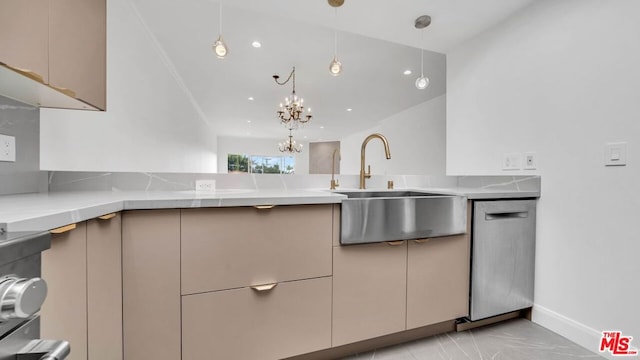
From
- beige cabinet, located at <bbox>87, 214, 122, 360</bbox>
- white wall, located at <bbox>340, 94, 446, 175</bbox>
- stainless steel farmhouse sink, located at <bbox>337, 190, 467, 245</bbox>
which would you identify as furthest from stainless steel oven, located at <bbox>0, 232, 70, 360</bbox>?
white wall, located at <bbox>340, 94, 446, 175</bbox>

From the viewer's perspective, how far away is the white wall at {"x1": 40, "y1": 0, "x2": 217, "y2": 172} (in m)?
1.45

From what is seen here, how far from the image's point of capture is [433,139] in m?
4.35

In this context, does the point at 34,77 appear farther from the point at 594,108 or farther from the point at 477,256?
the point at 594,108

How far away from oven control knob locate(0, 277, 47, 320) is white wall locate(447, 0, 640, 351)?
2.14 m

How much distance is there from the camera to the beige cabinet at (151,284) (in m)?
0.97

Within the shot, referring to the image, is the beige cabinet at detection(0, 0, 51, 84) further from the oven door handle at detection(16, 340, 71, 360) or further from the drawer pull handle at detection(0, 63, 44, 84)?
the oven door handle at detection(16, 340, 71, 360)

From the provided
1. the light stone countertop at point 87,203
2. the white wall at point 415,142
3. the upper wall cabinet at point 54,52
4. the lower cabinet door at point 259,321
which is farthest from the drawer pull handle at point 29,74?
the white wall at point 415,142

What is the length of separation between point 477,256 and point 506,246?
0.82 ft

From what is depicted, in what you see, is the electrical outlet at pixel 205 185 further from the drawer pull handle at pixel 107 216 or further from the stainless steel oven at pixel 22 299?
the stainless steel oven at pixel 22 299

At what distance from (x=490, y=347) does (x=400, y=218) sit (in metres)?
0.91

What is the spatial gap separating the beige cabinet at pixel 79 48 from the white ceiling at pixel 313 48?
919 mm

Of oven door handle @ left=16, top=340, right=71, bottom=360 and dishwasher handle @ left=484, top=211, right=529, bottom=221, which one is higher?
dishwasher handle @ left=484, top=211, right=529, bottom=221

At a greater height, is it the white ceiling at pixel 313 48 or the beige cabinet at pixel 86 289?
the white ceiling at pixel 313 48

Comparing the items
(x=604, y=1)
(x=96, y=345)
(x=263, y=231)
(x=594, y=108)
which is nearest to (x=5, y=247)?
(x=96, y=345)
